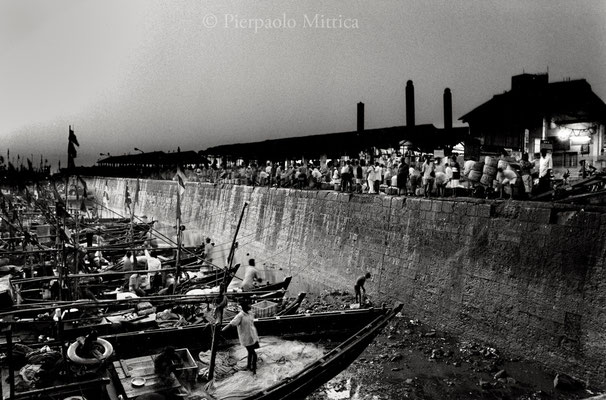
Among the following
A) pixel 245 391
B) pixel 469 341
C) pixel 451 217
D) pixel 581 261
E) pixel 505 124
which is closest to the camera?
pixel 245 391

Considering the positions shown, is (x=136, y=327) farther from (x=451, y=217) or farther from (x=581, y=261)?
A: (x=581, y=261)

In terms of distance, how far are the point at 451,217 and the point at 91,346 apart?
30.4 ft

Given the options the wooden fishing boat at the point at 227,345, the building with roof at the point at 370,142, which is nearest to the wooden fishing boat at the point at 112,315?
the wooden fishing boat at the point at 227,345

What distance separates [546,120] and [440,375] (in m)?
15.7

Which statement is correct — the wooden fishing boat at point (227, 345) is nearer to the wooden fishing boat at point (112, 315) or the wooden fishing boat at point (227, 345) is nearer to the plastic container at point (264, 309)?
the wooden fishing boat at point (112, 315)

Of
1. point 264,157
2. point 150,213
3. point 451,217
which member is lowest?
point 150,213

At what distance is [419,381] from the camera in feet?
31.8

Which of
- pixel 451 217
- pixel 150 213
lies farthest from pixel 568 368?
pixel 150 213

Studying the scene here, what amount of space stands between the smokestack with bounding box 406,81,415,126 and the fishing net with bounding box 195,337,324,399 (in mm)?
26559

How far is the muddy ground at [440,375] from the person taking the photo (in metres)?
9.01

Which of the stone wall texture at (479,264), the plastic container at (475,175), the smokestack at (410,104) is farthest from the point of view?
the smokestack at (410,104)

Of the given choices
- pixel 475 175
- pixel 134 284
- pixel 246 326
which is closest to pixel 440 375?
pixel 246 326

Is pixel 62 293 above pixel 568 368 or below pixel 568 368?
above

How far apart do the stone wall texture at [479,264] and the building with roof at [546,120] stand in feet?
26.7
